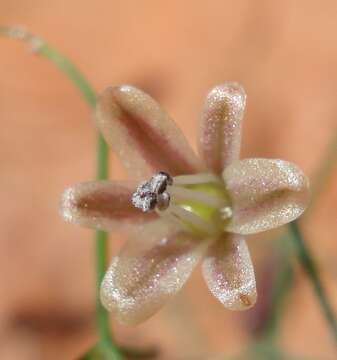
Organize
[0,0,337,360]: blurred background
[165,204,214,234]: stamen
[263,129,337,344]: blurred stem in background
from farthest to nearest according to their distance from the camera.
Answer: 1. [0,0,337,360]: blurred background
2. [263,129,337,344]: blurred stem in background
3. [165,204,214,234]: stamen

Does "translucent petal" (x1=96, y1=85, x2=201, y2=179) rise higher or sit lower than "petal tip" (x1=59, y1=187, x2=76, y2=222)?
higher

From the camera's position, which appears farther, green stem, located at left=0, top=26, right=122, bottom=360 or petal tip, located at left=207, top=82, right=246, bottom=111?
green stem, located at left=0, top=26, right=122, bottom=360

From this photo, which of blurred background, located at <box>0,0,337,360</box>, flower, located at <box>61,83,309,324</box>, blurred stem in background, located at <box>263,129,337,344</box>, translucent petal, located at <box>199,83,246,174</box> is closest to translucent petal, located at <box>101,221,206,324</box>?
flower, located at <box>61,83,309,324</box>

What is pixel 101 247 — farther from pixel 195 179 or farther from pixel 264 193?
pixel 264 193

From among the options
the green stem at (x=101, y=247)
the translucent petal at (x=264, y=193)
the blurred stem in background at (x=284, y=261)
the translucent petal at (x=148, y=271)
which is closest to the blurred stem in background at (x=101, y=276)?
the green stem at (x=101, y=247)

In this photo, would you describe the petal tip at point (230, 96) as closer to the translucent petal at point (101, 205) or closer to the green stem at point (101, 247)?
the translucent petal at point (101, 205)

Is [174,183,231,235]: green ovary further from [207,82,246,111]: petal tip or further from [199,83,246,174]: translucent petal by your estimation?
[207,82,246,111]: petal tip

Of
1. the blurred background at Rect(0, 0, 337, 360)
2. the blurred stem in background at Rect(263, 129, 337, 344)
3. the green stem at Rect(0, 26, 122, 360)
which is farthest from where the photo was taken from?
the blurred background at Rect(0, 0, 337, 360)

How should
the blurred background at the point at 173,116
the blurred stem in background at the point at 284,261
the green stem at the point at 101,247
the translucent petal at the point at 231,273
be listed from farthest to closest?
the blurred background at the point at 173,116 < the blurred stem in background at the point at 284,261 < the green stem at the point at 101,247 < the translucent petal at the point at 231,273
